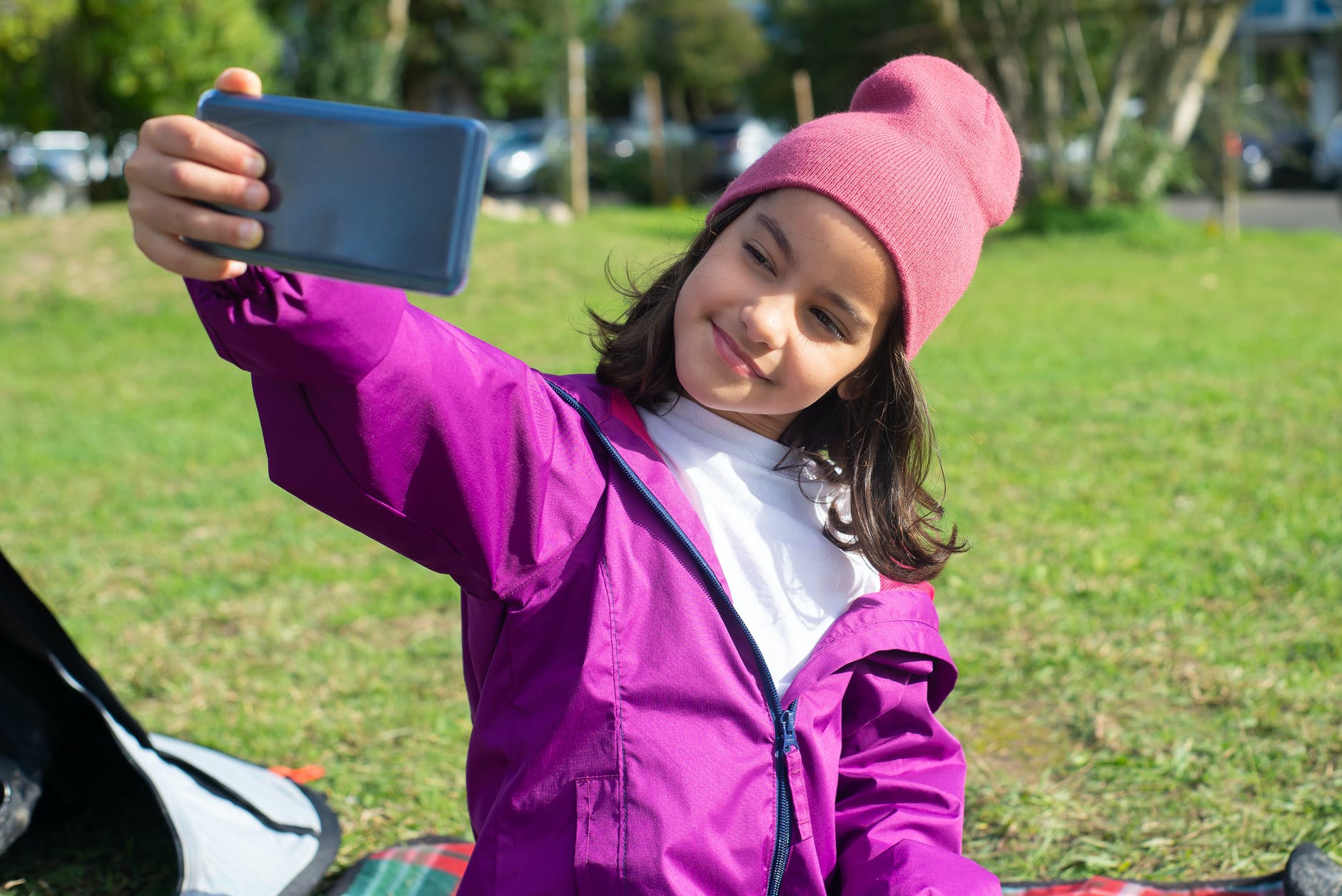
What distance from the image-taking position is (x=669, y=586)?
4.98 ft

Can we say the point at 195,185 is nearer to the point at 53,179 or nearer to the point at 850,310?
the point at 850,310

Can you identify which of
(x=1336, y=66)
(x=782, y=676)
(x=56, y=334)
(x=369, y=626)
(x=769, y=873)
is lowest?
(x=1336, y=66)

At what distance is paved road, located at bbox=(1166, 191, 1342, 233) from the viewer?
1634 centimetres

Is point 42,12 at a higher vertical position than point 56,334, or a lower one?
higher

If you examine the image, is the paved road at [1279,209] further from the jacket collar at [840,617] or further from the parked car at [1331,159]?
the jacket collar at [840,617]

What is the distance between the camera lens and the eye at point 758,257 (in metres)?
1.54

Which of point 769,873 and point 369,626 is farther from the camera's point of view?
point 369,626

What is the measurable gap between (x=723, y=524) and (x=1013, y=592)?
2258 mm

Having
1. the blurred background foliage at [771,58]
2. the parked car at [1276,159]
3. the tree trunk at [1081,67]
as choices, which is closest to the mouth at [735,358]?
the blurred background foliage at [771,58]

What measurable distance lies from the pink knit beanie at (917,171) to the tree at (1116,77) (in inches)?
498

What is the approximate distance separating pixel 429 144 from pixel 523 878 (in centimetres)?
88

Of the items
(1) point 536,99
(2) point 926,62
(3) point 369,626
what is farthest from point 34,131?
(1) point 536,99

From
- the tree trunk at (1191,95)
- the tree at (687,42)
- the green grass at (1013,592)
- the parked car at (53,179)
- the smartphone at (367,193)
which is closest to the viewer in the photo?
the smartphone at (367,193)

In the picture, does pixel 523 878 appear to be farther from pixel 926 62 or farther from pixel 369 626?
pixel 369 626
